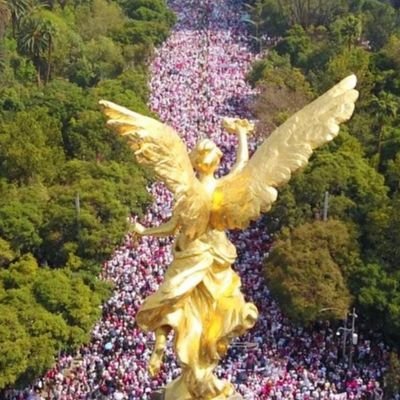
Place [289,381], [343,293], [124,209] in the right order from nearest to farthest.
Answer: [289,381] < [343,293] < [124,209]

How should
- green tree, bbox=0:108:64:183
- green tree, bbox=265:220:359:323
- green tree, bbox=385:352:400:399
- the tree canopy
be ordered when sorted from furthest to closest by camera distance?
green tree, bbox=0:108:64:183, the tree canopy, green tree, bbox=265:220:359:323, green tree, bbox=385:352:400:399

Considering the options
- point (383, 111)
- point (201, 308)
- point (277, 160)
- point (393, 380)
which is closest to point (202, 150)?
point (277, 160)

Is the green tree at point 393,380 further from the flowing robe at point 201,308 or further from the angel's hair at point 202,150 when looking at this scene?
the angel's hair at point 202,150

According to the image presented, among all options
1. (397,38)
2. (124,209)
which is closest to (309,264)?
(124,209)

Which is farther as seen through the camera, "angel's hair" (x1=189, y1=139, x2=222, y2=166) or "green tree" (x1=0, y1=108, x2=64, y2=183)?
"green tree" (x1=0, y1=108, x2=64, y2=183)

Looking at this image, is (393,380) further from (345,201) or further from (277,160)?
(277,160)

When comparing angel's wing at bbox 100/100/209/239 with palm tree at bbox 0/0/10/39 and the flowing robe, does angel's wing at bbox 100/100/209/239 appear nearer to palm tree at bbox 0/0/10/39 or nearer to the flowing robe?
the flowing robe

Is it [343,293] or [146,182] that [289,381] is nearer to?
[343,293]

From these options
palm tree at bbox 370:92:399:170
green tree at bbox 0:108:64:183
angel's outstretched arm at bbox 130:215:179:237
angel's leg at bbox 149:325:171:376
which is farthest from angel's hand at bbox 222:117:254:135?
palm tree at bbox 370:92:399:170
